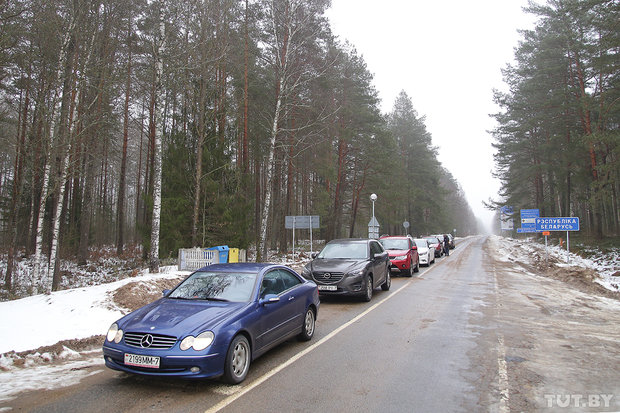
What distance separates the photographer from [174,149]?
16594mm

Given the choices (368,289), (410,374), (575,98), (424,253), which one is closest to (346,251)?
(368,289)

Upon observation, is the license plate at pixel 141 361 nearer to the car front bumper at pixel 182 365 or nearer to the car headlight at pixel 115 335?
the car front bumper at pixel 182 365

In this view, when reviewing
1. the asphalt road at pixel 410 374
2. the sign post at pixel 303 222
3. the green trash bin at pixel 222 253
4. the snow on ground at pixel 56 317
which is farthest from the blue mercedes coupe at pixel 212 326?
the sign post at pixel 303 222

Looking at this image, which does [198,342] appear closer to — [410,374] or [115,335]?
[115,335]

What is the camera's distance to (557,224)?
2236 cm

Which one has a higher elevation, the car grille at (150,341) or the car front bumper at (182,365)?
the car grille at (150,341)

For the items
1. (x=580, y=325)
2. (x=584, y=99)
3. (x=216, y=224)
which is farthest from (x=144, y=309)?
(x=584, y=99)

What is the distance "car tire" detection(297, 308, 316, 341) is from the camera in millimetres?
6277

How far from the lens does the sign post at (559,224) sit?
70.2 ft

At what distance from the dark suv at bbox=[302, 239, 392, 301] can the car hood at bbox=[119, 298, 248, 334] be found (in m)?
5.07

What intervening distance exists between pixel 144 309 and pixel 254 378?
5.65 feet

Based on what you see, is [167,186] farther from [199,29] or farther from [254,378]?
[254,378]

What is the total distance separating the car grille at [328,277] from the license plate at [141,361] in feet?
20.1

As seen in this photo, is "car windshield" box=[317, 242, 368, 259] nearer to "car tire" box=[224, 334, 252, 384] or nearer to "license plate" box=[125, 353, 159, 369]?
"car tire" box=[224, 334, 252, 384]
